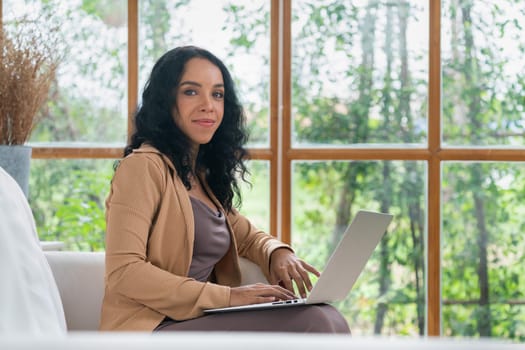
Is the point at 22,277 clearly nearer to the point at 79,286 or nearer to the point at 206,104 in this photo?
the point at 79,286

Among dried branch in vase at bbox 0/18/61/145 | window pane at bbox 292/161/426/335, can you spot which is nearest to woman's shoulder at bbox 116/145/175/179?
dried branch in vase at bbox 0/18/61/145

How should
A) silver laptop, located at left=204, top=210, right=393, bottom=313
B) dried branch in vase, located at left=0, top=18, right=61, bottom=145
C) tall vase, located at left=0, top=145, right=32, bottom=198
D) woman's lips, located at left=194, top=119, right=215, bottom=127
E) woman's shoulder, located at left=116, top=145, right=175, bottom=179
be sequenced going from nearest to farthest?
1. silver laptop, located at left=204, top=210, right=393, bottom=313
2. woman's shoulder, located at left=116, top=145, right=175, bottom=179
3. woman's lips, located at left=194, top=119, right=215, bottom=127
4. tall vase, located at left=0, top=145, right=32, bottom=198
5. dried branch in vase, located at left=0, top=18, right=61, bottom=145

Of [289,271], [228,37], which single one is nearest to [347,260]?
[289,271]

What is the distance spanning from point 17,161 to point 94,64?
0.86 metres

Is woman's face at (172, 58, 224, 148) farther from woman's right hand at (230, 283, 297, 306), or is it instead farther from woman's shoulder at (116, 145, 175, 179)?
woman's right hand at (230, 283, 297, 306)

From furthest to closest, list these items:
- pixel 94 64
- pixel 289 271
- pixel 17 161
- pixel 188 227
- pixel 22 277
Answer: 1. pixel 94 64
2. pixel 17 161
3. pixel 289 271
4. pixel 188 227
5. pixel 22 277

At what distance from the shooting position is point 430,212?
12.0 feet

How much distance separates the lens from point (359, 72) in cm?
368

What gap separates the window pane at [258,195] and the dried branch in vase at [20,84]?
1.02 m

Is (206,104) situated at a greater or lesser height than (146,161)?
greater

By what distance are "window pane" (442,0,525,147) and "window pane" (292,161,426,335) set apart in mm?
339

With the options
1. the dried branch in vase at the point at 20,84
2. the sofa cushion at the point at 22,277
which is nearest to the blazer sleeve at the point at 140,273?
the sofa cushion at the point at 22,277

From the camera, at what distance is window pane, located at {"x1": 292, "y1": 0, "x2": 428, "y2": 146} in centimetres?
365

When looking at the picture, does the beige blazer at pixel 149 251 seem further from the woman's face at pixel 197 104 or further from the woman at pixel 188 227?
the woman's face at pixel 197 104
